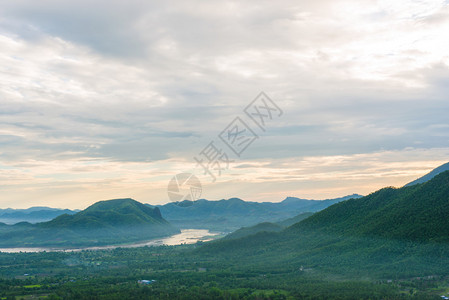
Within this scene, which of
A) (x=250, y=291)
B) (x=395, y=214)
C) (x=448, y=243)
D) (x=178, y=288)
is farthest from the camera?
(x=395, y=214)

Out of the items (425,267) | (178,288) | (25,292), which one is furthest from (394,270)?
(25,292)

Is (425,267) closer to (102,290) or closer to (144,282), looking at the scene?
(144,282)

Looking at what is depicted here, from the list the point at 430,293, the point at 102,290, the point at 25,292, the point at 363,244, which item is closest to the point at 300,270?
the point at 363,244

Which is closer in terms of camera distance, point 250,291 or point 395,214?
point 250,291

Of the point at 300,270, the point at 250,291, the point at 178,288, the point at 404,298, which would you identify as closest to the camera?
the point at 404,298

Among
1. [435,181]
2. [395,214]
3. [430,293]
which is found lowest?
[430,293]

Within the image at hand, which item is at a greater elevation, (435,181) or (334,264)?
(435,181)

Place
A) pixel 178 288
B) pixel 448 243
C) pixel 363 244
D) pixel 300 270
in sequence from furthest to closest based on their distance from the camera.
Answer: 1. pixel 363 244
2. pixel 300 270
3. pixel 448 243
4. pixel 178 288

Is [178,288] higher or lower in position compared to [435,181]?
lower

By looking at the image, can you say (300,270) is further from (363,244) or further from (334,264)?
(363,244)
